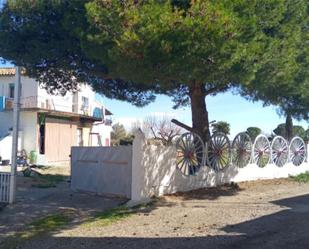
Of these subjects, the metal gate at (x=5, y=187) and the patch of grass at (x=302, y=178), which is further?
the patch of grass at (x=302, y=178)

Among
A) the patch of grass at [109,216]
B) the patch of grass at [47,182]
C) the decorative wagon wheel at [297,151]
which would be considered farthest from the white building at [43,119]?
the patch of grass at [109,216]

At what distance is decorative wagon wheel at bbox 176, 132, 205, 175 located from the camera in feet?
52.4

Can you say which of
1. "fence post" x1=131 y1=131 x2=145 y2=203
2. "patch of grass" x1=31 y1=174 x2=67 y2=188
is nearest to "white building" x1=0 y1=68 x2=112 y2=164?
"patch of grass" x1=31 y1=174 x2=67 y2=188

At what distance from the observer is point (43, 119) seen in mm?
36938

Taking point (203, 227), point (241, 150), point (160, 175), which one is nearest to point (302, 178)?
point (241, 150)

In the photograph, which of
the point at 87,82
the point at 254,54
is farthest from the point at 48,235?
the point at 87,82

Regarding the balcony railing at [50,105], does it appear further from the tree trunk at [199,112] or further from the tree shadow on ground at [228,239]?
the tree shadow on ground at [228,239]

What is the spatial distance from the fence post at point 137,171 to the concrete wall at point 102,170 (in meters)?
1.19

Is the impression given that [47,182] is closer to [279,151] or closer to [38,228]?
[38,228]

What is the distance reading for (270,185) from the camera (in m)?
18.4

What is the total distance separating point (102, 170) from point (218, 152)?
13.8ft

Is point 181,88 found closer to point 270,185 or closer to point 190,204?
point 270,185

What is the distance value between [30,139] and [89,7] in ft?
87.9

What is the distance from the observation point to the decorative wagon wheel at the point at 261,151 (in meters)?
20.1
